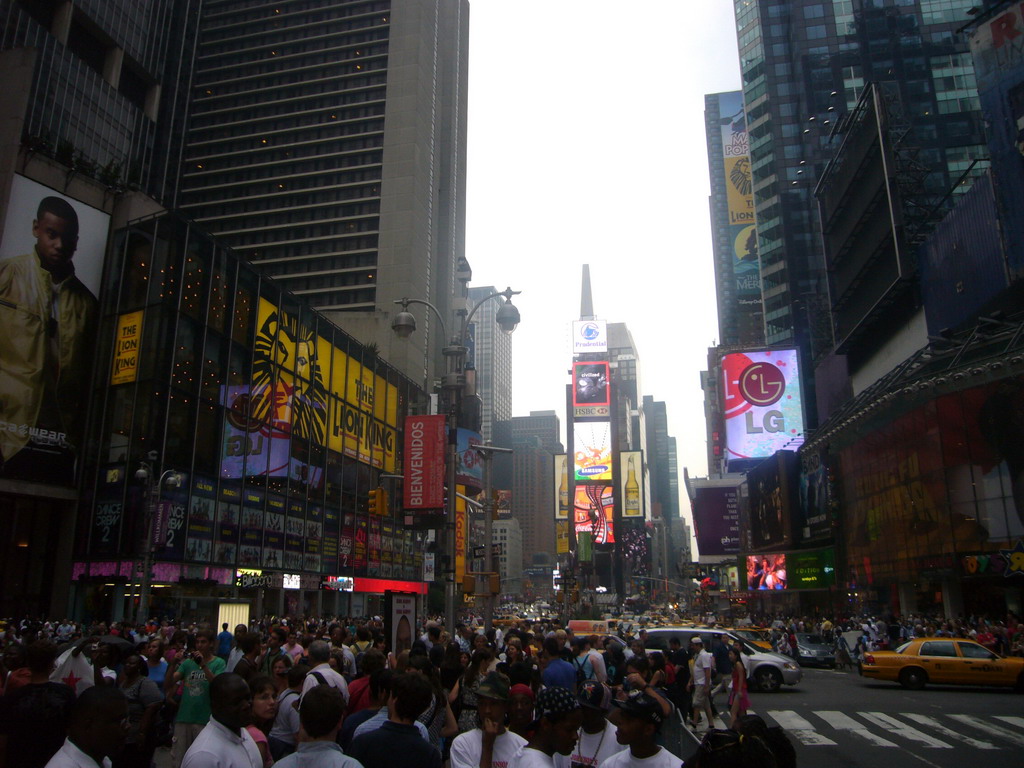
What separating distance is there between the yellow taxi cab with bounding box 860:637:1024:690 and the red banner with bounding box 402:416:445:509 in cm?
1342

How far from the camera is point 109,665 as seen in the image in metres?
8.55

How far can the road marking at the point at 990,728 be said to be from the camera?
45.4 feet

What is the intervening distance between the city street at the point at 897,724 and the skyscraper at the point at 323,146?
272 feet

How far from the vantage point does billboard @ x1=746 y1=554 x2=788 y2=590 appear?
71.2 meters

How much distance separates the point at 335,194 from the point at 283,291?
6283 centimetres

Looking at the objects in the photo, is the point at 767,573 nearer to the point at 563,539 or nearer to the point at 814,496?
the point at 814,496

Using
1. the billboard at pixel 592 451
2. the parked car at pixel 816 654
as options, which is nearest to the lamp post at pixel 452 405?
the parked car at pixel 816 654

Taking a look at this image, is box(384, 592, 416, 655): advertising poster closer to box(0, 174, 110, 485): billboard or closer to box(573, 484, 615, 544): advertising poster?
box(0, 174, 110, 485): billboard

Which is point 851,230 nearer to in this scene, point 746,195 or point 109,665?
point 109,665

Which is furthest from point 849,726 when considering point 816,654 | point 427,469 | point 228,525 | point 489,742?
point 228,525

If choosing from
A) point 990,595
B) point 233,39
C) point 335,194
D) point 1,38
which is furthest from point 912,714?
point 233,39

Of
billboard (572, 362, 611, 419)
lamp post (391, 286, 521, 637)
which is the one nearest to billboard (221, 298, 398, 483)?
lamp post (391, 286, 521, 637)

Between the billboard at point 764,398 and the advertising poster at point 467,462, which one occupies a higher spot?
the billboard at point 764,398

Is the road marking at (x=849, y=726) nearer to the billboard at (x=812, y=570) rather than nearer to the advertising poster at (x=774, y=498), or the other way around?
the billboard at (x=812, y=570)
